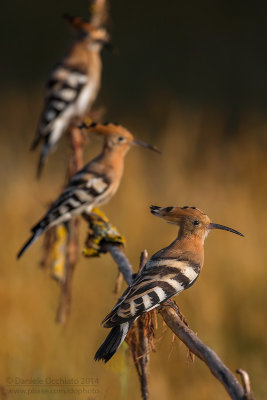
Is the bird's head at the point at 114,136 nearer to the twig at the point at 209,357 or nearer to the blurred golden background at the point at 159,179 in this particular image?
the blurred golden background at the point at 159,179

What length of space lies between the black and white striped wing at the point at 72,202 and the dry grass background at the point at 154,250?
26 cm

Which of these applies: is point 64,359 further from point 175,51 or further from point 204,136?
point 175,51

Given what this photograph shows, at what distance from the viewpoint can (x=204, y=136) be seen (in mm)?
4262

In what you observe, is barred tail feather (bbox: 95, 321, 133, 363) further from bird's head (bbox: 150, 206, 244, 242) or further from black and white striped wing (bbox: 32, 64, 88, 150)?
black and white striped wing (bbox: 32, 64, 88, 150)

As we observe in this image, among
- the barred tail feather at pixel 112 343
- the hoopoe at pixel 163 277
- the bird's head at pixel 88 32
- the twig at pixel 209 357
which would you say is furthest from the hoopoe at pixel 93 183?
the twig at pixel 209 357

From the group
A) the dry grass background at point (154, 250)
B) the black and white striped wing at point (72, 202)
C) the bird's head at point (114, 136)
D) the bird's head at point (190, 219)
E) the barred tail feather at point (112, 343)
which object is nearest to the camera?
the barred tail feather at point (112, 343)

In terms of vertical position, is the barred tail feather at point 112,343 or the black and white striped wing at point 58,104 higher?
the black and white striped wing at point 58,104

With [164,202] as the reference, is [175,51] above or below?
above

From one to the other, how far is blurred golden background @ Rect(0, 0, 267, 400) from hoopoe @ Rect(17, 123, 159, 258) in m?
0.23

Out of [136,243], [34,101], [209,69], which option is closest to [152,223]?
[136,243]

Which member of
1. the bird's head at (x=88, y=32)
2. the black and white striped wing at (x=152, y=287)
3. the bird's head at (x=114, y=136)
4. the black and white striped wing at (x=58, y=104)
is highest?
the bird's head at (x=88, y=32)

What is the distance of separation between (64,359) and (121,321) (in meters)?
0.87

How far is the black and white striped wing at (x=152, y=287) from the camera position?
1.60m

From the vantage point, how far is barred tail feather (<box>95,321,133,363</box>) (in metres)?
1.57
